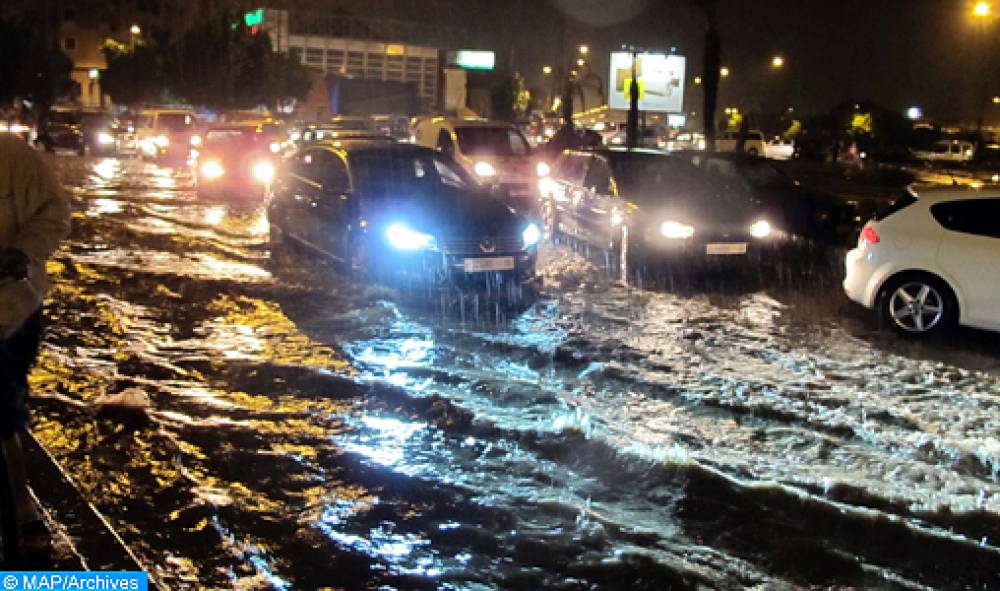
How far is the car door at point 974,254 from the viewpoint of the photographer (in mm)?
8539

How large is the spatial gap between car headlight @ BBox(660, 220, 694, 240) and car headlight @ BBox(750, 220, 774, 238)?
34.6 inches

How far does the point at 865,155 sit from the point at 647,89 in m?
12.6

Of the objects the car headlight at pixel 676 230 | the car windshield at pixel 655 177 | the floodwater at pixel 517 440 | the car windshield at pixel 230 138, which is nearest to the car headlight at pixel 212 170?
the car windshield at pixel 230 138

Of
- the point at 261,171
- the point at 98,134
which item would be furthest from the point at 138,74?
the point at 261,171

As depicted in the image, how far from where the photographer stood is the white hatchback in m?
8.62

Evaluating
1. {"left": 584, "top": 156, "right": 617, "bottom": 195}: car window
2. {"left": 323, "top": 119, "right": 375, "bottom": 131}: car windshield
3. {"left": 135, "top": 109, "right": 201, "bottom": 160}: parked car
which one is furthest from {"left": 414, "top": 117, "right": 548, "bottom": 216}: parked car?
{"left": 135, "top": 109, "right": 201, "bottom": 160}: parked car

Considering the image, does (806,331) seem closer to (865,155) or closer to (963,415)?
(963,415)

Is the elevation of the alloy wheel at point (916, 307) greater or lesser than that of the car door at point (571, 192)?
lesser

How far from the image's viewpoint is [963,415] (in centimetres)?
677

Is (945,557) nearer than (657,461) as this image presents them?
Yes

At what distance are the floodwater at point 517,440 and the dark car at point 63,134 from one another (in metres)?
29.0

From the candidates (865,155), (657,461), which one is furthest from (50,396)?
(865,155)

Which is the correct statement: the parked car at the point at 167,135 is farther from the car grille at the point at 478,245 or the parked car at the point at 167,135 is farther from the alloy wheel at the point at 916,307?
the alloy wheel at the point at 916,307

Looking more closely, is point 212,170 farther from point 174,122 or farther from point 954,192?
point 954,192
